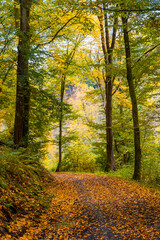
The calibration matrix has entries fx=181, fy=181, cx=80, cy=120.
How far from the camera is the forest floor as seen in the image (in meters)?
2.83

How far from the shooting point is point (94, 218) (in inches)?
139

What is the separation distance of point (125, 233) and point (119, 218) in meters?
0.59

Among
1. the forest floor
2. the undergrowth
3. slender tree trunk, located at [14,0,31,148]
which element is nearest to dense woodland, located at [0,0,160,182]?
slender tree trunk, located at [14,0,31,148]

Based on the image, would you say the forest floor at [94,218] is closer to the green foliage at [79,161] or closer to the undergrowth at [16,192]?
the undergrowth at [16,192]

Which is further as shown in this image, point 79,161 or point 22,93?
point 79,161

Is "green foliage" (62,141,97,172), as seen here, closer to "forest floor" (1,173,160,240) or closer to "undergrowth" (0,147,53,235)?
"forest floor" (1,173,160,240)

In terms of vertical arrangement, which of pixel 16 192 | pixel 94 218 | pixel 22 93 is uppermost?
pixel 22 93

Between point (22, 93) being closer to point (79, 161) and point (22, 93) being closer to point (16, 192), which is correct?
point (16, 192)

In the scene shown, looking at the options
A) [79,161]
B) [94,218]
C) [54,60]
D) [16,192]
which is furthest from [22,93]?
[79,161]

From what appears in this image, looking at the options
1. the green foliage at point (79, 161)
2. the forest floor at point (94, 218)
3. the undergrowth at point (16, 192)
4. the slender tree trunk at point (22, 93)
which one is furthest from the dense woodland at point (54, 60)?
the green foliage at point (79, 161)

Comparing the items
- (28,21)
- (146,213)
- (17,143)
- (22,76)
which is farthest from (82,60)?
(146,213)

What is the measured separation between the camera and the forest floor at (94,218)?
Result: 283cm

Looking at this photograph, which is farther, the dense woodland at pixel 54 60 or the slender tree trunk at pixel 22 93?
→ the slender tree trunk at pixel 22 93

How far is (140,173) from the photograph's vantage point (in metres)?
7.14
